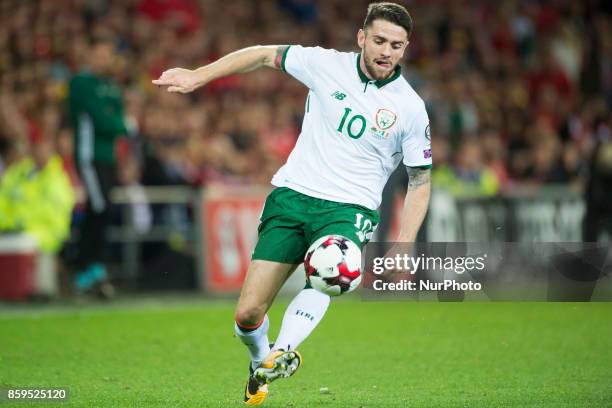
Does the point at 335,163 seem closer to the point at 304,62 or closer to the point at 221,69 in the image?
the point at 304,62

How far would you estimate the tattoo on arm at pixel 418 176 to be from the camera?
6.75 meters

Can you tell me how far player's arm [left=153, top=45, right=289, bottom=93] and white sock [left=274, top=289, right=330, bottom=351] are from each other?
52.4 inches

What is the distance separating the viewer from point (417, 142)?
669cm

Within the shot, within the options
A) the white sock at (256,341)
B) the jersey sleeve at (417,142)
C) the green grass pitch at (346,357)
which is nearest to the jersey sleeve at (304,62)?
the jersey sleeve at (417,142)

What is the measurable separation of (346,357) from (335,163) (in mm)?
2643

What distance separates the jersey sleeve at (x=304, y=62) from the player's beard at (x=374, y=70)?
0.28m

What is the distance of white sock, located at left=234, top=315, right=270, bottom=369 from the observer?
6.73 m

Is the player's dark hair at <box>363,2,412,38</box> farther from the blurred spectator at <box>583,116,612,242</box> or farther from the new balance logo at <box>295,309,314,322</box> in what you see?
the blurred spectator at <box>583,116,612,242</box>

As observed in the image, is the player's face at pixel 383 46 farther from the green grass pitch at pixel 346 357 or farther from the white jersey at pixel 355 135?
the green grass pitch at pixel 346 357

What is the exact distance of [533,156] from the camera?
18.1m

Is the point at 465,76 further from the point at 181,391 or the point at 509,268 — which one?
the point at 181,391

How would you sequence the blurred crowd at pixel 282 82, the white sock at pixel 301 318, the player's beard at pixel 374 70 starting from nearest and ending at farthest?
the white sock at pixel 301 318, the player's beard at pixel 374 70, the blurred crowd at pixel 282 82

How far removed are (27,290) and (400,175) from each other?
4.70 meters

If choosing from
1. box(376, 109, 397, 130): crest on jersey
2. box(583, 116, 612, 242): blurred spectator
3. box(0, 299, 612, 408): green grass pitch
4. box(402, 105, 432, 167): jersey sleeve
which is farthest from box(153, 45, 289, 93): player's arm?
box(583, 116, 612, 242): blurred spectator
